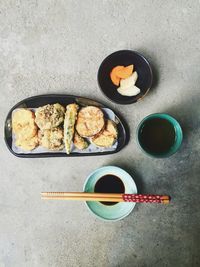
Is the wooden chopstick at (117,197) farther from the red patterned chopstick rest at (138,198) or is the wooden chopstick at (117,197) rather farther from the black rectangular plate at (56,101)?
the black rectangular plate at (56,101)

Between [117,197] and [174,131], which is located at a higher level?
[174,131]

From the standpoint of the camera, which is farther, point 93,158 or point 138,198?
point 93,158

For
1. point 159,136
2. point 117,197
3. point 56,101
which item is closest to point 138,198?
point 117,197

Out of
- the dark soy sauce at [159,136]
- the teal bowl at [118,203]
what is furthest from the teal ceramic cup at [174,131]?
the teal bowl at [118,203]

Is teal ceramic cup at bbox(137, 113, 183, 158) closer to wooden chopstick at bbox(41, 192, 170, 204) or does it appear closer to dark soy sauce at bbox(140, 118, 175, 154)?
dark soy sauce at bbox(140, 118, 175, 154)

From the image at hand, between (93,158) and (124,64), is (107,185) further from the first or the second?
(124,64)

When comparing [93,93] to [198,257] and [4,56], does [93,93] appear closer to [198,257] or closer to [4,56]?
[4,56]
